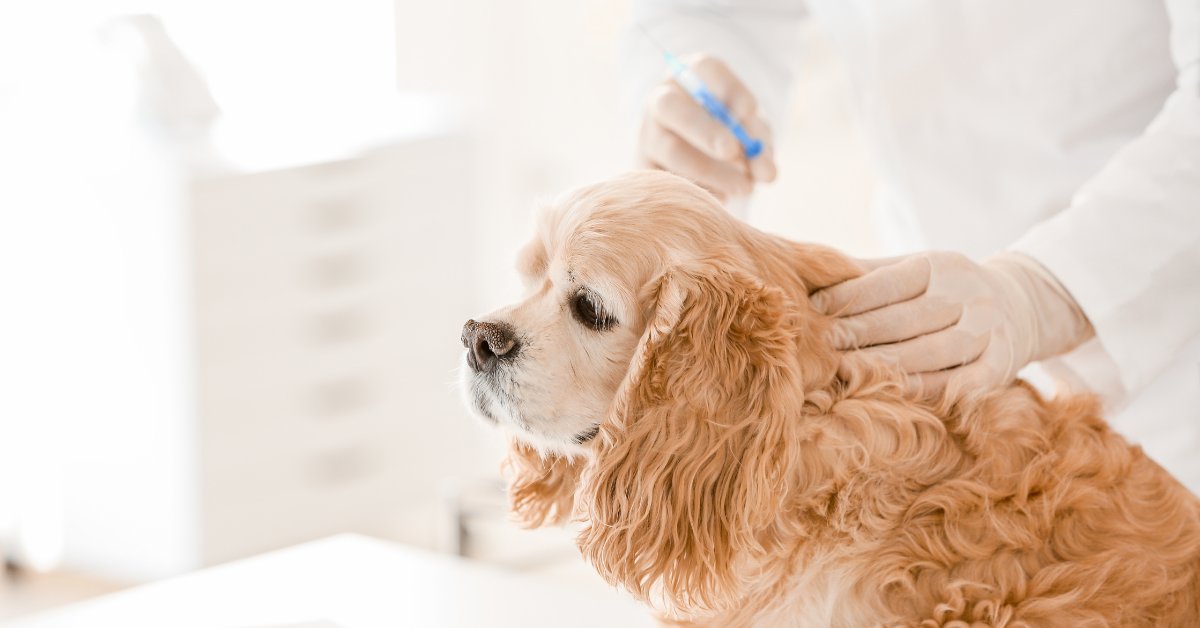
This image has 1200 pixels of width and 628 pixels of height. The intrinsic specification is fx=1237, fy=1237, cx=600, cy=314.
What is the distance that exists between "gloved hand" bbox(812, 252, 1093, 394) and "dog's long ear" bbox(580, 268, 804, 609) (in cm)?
10

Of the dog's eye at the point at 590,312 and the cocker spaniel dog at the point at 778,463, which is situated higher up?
the dog's eye at the point at 590,312

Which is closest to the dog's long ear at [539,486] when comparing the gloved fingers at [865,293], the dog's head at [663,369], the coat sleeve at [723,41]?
the dog's head at [663,369]

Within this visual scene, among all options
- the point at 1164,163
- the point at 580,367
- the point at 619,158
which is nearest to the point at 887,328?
the point at 580,367

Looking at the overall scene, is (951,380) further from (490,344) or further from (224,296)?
(224,296)

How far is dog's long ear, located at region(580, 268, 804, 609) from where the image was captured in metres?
0.97

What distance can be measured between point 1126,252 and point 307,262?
2600 millimetres

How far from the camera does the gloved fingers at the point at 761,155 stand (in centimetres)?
141

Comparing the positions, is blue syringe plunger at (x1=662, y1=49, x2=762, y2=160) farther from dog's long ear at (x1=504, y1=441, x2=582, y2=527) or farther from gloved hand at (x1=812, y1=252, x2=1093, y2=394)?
dog's long ear at (x1=504, y1=441, x2=582, y2=527)

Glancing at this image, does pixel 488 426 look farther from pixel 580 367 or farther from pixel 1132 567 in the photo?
pixel 1132 567

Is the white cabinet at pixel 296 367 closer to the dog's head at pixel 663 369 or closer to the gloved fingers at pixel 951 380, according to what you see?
the dog's head at pixel 663 369

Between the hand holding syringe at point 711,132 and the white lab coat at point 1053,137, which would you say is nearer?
the white lab coat at point 1053,137

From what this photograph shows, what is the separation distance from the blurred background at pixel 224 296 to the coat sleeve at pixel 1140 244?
2046 mm

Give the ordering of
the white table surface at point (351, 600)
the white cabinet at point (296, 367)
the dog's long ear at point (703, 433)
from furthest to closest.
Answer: the white cabinet at point (296, 367) → the white table surface at point (351, 600) → the dog's long ear at point (703, 433)

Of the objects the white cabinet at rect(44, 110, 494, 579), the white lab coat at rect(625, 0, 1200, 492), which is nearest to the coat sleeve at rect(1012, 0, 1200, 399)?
the white lab coat at rect(625, 0, 1200, 492)
